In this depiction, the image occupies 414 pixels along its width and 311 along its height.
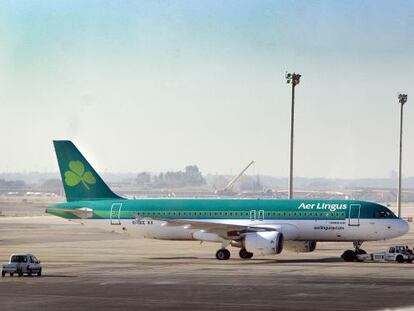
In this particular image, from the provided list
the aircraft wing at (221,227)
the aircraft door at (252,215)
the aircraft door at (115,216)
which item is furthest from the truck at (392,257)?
the aircraft door at (115,216)

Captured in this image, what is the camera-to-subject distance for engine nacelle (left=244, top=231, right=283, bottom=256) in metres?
68.4

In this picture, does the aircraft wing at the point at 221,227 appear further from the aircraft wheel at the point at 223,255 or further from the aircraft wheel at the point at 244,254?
the aircraft wheel at the point at 244,254

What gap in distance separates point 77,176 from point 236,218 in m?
13.5

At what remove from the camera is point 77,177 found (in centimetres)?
7744

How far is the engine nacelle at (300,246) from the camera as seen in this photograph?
7282 cm

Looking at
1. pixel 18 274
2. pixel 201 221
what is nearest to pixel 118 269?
pixel 18 274

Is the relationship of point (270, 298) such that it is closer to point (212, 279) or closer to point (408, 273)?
point (212, 279)

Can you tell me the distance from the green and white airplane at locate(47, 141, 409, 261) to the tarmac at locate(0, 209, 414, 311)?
1676 millimetres

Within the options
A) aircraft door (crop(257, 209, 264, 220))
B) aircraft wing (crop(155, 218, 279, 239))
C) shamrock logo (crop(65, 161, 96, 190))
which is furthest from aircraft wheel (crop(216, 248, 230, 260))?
shamrock logo (crop(65, 161, 96, 190))

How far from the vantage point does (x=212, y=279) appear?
175 ft

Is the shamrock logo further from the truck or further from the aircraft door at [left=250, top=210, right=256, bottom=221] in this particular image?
the truck

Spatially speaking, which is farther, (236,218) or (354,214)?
(236,218)

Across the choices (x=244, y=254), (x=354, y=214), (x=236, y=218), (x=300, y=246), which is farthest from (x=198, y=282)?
(x=300, y=246)

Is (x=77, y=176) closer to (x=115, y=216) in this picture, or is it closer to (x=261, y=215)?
(x=115, y=216)
